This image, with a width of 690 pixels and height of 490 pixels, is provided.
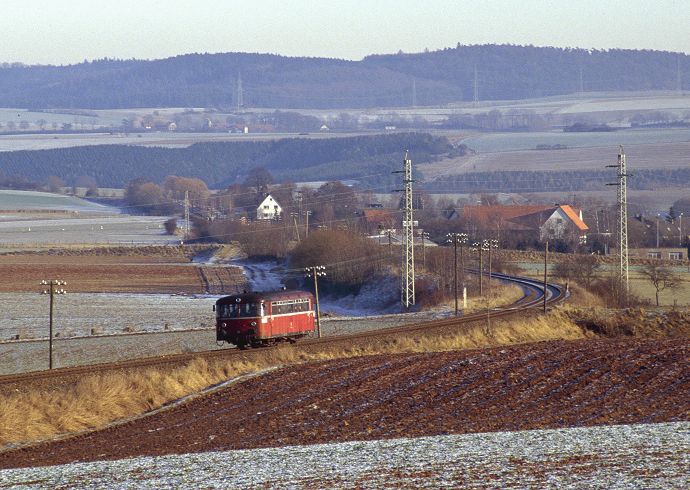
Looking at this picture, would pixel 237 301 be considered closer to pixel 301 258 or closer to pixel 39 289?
pixel 39 289

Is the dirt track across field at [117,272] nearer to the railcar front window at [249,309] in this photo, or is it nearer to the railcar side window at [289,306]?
the railcar side window at [289,306]

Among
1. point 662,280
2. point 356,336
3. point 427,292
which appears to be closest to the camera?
point 356,336

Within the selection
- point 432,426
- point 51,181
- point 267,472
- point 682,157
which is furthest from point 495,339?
point 51,181

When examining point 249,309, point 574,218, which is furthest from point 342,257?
point 574,218

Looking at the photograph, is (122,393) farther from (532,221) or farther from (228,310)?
(532,221)

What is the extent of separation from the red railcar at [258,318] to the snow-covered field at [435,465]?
20.1 meters

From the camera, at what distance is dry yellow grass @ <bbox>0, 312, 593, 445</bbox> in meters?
21.7

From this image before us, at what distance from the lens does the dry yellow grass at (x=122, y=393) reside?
21.7 m

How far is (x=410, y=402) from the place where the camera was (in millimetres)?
21703

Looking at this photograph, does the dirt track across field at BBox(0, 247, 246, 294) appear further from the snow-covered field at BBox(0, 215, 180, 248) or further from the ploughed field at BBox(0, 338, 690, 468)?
the ploughed field at BBox(0, 338, 690, 468)

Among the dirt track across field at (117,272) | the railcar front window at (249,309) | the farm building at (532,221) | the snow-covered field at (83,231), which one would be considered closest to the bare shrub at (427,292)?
the dirt track across field at (117,272)

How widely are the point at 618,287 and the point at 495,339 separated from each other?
73.7 ft

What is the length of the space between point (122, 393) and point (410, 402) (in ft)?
21.5

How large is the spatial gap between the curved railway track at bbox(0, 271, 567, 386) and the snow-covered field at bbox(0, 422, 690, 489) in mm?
12891
